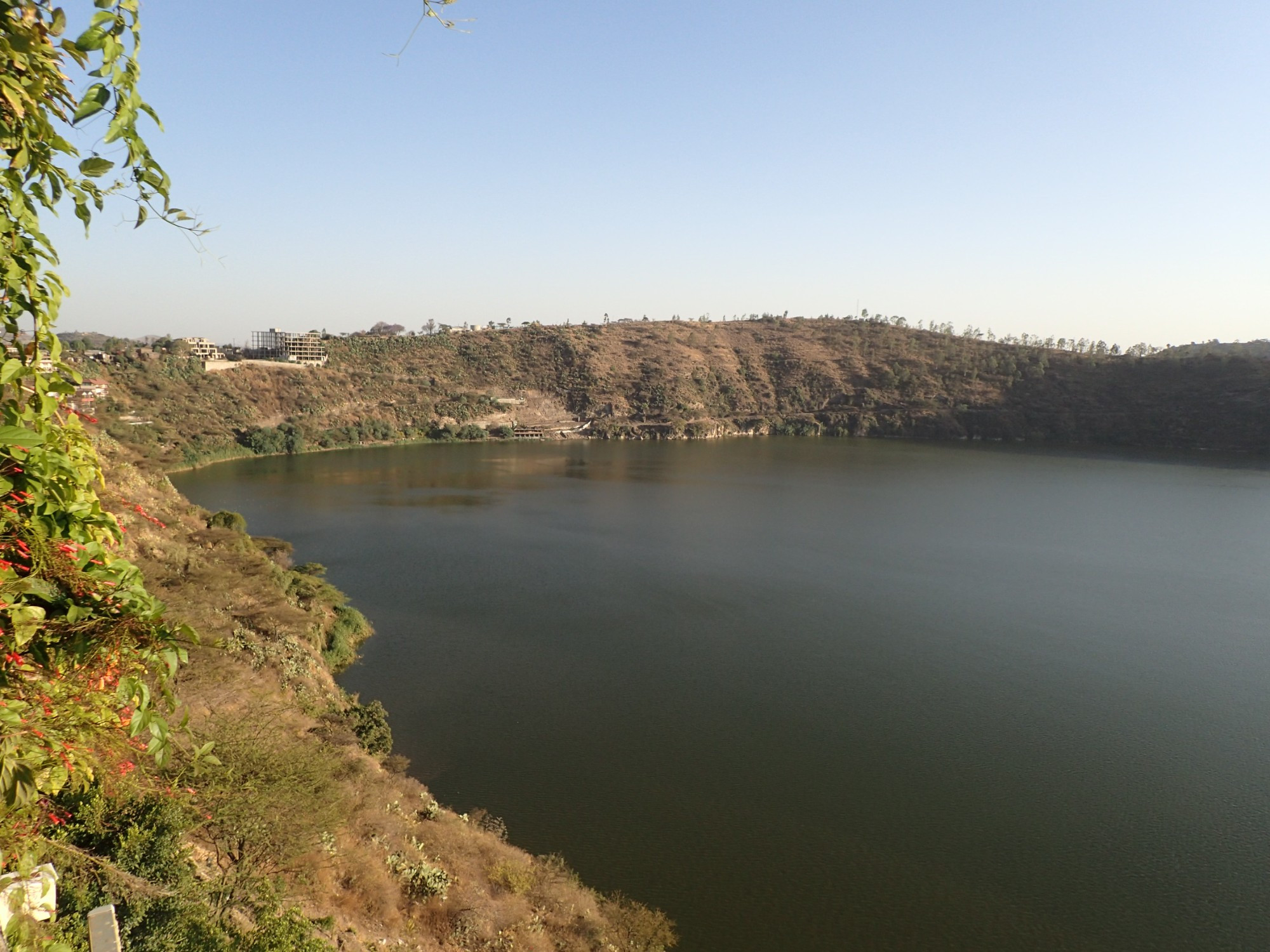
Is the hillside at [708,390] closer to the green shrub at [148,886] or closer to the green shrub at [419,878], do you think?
the green shrub at [419,878]

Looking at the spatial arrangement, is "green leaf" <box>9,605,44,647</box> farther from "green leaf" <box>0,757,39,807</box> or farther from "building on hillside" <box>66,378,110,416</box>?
"building on hillside" <box>66,378,110,416</box>

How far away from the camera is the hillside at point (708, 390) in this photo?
61625 millimetres

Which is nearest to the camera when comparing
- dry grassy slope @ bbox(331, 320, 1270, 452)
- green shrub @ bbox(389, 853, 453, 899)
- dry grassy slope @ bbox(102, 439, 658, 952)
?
dry grassy slope @ bbox(102, 439, 658, 952)

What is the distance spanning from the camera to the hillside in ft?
202

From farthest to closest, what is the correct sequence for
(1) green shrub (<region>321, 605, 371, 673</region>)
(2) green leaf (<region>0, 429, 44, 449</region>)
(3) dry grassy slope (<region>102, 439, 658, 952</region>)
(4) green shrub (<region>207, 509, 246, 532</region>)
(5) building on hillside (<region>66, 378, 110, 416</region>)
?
(5) building on hillside (<region>66, 378, 110, 416</region>) < (4) green shrub (<region>207, 509, 246, 532</region>) < (1) green shrub (<region>321, 605, 371, 673</region>) < (3) dry grassy slope (<region>102, 439, 658, 952</region>) < (2) green leaf (<region>0, 429, 44, 449</region>)

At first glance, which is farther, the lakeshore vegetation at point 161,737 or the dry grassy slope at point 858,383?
the dry grassy slope at point 858,383

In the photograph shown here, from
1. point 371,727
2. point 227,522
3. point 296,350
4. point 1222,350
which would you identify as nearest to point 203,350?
point 296,350

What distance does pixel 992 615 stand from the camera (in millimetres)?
24391

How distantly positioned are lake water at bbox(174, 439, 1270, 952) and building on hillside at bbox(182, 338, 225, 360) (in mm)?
32235

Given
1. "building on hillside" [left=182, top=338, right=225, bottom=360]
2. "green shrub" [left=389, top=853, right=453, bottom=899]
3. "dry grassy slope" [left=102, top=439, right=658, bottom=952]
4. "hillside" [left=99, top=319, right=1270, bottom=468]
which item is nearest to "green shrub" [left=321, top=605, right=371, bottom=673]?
"dry grassy slope" [left=102, top=439, right=658, bottom=952]

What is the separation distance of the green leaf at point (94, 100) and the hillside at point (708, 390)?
192 feet

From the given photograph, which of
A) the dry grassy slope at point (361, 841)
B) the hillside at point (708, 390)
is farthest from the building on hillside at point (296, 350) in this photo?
the dry grassy slope at point (361, 841)

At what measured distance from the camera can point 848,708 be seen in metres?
17.5

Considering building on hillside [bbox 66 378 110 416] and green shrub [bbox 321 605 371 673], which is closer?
green shrub [bbox 321 605 371 673]
